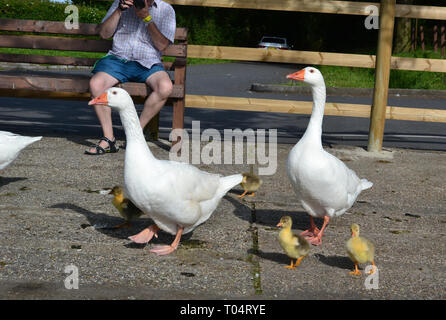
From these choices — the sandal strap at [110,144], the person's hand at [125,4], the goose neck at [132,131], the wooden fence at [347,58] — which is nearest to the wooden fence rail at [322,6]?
the wooden fence at [347,58]

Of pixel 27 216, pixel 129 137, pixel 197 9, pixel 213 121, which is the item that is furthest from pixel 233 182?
pixel 197 9

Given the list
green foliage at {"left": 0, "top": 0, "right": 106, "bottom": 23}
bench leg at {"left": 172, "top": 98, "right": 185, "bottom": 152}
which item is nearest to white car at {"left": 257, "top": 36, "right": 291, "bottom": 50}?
green foliage at {"left": 0, "top": 0, "right": 106, "bottom": 23}

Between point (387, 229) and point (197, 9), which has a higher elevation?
point (197, 9)

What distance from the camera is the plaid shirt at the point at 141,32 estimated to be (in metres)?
6.11

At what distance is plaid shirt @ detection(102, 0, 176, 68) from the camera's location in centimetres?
611

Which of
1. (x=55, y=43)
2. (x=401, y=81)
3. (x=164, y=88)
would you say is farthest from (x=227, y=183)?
(x=401, y=81)

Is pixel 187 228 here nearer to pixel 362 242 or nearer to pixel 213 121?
pixel 362 242

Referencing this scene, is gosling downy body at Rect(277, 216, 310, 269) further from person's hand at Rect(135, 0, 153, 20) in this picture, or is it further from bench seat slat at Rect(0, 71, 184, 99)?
person's hand at Rect(135, 0, 153, 20)

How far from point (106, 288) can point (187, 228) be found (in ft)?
2.78

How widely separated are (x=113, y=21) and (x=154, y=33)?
17.1 inches

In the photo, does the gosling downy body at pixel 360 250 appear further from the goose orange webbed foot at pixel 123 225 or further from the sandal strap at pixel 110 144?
the sandal strap at pixel 110 144

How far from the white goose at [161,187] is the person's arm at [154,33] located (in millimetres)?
2336

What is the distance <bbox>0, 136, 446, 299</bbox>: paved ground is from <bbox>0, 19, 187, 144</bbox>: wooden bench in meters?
0.88

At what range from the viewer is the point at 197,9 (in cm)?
3162
